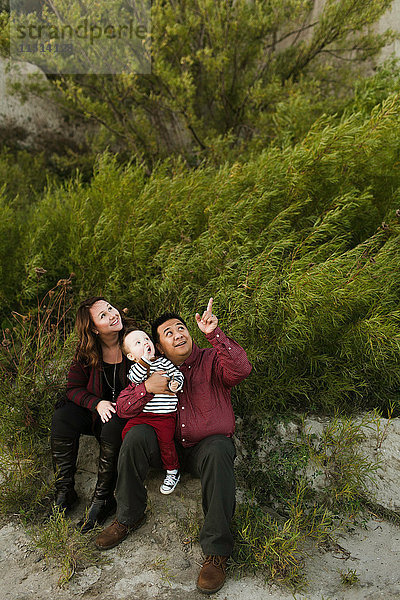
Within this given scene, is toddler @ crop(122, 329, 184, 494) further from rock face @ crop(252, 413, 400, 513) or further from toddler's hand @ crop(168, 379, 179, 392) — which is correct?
rock face @ crop(252, 413, 400, 513)

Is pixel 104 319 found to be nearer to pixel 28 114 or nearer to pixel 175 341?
pixel 175 341

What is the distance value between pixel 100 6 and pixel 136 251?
13.3 feet

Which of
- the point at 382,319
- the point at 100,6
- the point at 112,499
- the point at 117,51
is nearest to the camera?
the point at 112,499

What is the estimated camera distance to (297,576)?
6.74 feet

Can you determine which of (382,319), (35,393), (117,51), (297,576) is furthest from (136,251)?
(117,51)

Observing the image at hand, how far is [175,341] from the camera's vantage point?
2248 mm

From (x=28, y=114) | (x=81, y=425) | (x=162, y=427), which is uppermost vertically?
(x=28, y=114)

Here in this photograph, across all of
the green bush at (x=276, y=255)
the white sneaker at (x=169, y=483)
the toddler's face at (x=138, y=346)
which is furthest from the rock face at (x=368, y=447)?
the toddler's face at (x=138, y=346)

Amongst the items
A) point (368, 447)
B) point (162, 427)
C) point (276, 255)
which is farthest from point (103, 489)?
point (276, 255)

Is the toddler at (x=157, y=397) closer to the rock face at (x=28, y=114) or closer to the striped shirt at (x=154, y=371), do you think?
the striped shirt at (x=154, y=371)

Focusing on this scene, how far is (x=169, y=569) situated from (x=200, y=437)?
22.9 inches

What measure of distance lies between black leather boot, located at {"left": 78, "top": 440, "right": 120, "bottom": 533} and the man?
4.8 inches

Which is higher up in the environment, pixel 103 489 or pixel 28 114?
pixel 28 114

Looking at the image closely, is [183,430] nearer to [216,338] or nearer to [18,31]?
[216,338]
